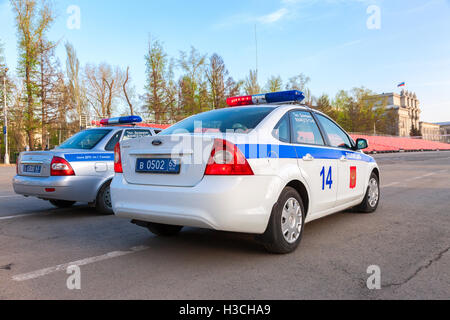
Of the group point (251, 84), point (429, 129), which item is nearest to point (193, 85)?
point (251, 84)

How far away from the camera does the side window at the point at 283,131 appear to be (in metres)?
3.78

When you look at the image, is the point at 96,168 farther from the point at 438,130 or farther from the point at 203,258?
the point at 438,130

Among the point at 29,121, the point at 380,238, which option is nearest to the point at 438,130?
the point at 29,121

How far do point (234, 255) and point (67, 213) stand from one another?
3.83m

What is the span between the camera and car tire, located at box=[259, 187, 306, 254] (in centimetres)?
349

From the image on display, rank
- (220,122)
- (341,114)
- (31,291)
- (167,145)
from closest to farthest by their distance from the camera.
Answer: (31,291) < (167,145) < (220,122) < (341,114)

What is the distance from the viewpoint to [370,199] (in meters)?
5.92

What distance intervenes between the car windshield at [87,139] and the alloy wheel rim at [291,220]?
12.8 ft

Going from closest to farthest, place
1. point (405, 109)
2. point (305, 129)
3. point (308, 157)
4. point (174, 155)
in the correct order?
point (174, 155) → point (308, 157) → point (305, 129) → point (405, 109)

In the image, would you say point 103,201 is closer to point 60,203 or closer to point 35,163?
point 35,163

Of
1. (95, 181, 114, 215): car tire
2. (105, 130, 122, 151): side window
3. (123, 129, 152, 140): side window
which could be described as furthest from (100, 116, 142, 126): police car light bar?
(95, 181, 114, 215): car tire

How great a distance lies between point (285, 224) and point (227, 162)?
94cm

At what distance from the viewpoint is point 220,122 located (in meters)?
4.09

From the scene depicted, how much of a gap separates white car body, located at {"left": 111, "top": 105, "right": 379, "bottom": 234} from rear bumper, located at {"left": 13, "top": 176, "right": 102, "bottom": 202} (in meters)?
2.10
